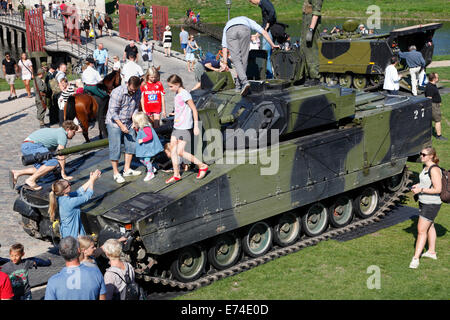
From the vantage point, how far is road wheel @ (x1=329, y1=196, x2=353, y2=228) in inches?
480

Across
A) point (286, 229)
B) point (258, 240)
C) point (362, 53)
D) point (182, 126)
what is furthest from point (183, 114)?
point (362, 53)

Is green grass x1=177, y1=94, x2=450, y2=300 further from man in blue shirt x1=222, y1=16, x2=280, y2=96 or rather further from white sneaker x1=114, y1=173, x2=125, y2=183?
man in blue shirt x1=222, y1=16, x2=280, y2=96

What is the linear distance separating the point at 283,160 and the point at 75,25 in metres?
27.1

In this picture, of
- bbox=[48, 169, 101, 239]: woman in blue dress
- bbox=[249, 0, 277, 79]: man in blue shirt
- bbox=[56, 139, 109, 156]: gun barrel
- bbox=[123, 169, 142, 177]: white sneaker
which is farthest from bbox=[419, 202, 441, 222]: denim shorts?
bbox=[56, 139, 109, 156]: gun barrel

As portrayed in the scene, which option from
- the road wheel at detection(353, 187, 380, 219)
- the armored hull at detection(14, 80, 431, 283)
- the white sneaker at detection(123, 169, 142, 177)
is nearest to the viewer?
the armored hull at detection(14, 80, 431, 283)

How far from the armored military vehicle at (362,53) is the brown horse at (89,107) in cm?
1165

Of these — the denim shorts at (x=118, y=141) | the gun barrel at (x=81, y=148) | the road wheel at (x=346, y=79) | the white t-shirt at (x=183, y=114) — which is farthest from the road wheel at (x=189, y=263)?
the road wheel at (x=346, y=79)

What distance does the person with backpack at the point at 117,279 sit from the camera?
305 inches

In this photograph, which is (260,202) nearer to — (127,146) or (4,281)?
(127,146)

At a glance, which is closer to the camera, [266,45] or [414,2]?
[266,45]

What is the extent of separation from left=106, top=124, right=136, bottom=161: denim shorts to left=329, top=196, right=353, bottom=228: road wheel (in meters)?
4.15

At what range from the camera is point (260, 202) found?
1032 centimetres

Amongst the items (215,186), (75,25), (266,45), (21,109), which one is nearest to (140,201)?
(215,186)

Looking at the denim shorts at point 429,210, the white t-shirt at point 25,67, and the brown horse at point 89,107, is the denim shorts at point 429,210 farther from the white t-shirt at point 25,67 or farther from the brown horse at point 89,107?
the white t-shirt at point 25,67
